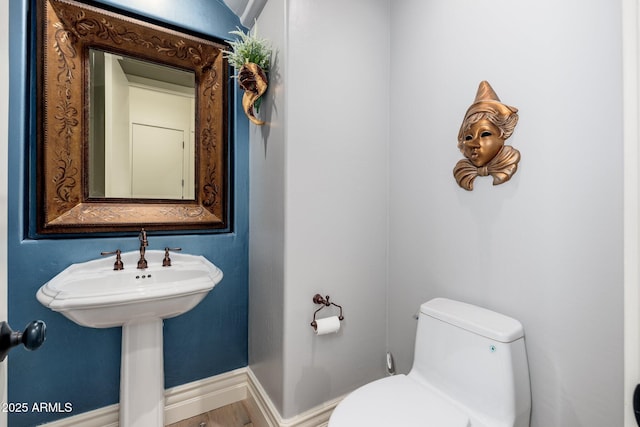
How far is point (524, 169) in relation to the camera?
101 centimetres

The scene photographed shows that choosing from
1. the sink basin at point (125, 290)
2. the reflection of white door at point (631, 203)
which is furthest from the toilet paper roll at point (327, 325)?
the reflection of white door at point (631, 203)

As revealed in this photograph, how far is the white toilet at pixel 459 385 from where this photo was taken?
0.91 m

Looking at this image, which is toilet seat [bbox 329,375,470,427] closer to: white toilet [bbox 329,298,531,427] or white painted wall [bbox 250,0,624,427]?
white toilet [bbox 329,298,531,427]

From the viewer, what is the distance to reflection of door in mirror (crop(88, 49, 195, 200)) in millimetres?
1330

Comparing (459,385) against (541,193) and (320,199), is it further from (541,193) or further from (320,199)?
(320,199)

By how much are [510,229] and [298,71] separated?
3.54 ft

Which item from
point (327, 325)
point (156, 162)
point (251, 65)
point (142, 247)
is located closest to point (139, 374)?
point (142, 247)

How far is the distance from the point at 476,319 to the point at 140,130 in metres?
1.72

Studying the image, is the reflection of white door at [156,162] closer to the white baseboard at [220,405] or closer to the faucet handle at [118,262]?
the faucet handle at [118,262]

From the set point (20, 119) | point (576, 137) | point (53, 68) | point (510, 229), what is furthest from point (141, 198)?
point (576, 137)

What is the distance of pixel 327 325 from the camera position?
1.28m

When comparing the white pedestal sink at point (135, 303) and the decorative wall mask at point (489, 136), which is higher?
the decorative wall mask at point (489, 136)

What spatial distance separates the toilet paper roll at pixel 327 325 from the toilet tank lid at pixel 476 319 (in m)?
0.39

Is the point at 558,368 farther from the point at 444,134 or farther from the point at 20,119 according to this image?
the point at 20,119
